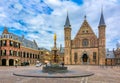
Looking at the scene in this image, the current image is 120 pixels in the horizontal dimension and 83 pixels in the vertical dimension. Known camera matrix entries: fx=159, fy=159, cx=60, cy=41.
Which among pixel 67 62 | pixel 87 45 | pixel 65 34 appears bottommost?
pixel 67 62

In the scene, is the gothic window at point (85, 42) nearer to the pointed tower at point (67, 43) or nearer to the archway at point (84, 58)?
the archway at point (84, 58)

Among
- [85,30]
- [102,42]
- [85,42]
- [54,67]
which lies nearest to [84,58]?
[85,42]

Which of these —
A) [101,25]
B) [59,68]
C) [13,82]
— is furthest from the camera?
[101,25]

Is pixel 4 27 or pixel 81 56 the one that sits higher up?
pixel 4 27

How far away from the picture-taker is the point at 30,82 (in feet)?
41.8

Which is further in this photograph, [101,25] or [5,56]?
[101,25]

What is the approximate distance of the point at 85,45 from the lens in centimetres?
6356

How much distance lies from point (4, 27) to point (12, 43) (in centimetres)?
743

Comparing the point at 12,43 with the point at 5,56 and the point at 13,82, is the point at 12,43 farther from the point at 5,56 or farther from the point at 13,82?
the point at 13,82

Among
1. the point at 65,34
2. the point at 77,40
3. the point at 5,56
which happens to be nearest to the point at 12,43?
the point at 5,56

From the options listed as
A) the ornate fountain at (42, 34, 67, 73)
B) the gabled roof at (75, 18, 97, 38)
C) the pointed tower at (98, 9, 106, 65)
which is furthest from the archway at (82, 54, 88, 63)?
the ornate fountain at (42, 34, 67, 73)

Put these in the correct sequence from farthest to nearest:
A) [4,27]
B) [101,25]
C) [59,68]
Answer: [101,25]
[4,27]
[59,68]

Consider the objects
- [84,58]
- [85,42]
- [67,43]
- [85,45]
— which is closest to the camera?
[85,45]

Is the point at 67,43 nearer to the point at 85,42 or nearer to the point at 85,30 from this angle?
the point at 85,42
